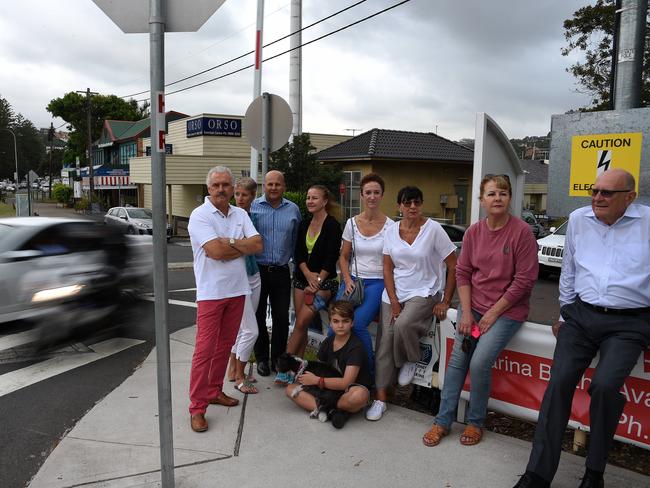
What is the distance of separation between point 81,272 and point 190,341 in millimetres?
1474

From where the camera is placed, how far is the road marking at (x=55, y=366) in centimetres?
495

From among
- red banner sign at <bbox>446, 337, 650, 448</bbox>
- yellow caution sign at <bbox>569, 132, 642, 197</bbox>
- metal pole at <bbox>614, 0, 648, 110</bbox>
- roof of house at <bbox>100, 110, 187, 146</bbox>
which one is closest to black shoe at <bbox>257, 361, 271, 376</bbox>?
red banner sign at <bbox>446, 337, 650, 448</bbox>

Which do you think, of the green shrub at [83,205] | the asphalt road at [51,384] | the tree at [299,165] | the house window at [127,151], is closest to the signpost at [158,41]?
the asphalt road at [51,384]

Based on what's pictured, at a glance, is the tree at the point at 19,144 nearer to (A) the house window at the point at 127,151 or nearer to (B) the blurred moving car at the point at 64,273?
(A) the house window at the point at 127,151

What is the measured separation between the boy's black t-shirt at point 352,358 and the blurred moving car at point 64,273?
3.18 meters

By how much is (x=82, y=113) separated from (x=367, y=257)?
6958 cm

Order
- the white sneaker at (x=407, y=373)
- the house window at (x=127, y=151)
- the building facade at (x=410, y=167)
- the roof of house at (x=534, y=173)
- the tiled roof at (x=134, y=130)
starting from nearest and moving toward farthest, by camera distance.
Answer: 1. the white sneaker at (x=407, y=373)
2. the building facade at (x=410, y=167)
3. the tiled roof at (x=134, y=130)
4. the house window at (x=127, y=151)
5. the roof of house at (x=534, y=173)

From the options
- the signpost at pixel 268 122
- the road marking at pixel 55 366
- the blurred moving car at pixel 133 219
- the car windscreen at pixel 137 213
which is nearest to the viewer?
the road marking at pixel 55 366

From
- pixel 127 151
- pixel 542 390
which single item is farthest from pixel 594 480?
pixel 127 151

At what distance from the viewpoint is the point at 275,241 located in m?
4.78

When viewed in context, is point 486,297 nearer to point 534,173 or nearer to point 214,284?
point 214,284

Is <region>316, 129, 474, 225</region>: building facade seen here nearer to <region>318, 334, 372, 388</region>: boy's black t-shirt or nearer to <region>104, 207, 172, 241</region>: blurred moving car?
<region>104, 207, 172, 241</region>: blurred moving car

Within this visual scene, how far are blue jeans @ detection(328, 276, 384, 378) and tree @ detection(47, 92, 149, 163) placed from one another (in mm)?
66820

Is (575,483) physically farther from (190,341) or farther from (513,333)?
(190,341)
